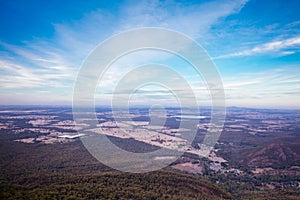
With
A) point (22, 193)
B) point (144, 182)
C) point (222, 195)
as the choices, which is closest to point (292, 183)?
point (222, 195)

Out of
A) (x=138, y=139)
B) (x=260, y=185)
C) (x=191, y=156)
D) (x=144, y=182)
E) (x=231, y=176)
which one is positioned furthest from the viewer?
(x=138, y=139)

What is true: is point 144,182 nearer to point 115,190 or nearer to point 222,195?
point 115,190

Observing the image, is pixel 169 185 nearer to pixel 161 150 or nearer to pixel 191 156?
pixel 191 156

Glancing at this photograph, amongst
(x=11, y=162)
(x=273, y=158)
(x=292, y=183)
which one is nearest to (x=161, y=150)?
(x=273, y=158)

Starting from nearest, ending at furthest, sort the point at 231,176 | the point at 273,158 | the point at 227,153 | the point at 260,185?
1. the point at 260,185
2. the point at 231,176
3. the point at 273,158
4. the point at 227,153

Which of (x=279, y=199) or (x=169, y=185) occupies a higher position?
(x=169, y=185)

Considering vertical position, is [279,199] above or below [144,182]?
below

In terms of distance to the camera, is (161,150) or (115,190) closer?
(115,190)

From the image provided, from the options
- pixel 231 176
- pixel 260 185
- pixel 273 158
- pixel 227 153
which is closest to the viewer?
pixel 260 185

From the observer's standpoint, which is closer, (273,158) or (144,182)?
(144,182)
